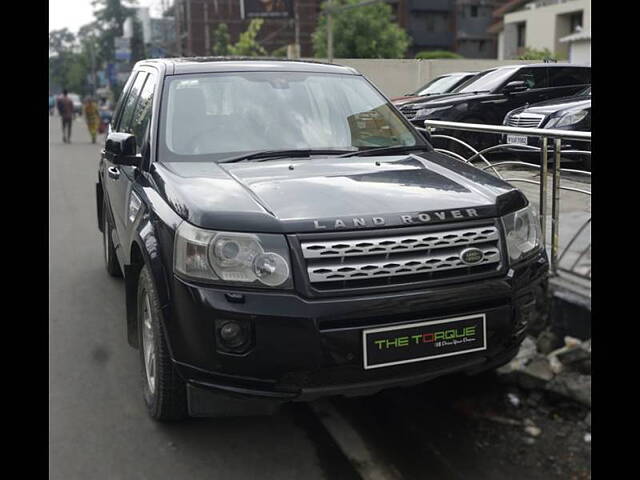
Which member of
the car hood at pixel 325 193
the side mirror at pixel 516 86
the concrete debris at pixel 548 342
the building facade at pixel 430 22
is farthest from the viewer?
the building facade at pixel 430 22

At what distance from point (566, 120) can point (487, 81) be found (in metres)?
0.96

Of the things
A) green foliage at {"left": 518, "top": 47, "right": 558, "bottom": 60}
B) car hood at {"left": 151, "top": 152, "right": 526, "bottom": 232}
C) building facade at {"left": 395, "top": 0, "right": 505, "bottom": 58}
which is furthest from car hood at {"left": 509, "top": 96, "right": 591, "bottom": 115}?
building facade at {"left": 395, "top": 0, "right": 505, "bottom": 58}

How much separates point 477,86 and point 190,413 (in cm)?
368

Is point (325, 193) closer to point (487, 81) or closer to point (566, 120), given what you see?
point (566, 120)

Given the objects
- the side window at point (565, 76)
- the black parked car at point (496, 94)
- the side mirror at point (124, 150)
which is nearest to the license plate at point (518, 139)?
the black parked car at point (496, 94)

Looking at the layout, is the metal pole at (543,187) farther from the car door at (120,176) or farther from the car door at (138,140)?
the car door at (120,176)

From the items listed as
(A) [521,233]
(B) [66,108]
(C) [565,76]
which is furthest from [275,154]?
(B) [66,108]

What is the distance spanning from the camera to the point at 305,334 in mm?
3006

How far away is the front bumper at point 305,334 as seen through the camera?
9.89ft

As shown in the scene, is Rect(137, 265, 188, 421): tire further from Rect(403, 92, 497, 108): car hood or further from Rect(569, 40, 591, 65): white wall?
Rect(403, 92, 497, 108): car hood

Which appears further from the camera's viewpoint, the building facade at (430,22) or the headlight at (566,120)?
the building facade at (430,22)

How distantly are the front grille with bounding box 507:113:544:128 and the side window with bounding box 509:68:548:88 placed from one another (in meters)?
0.20
